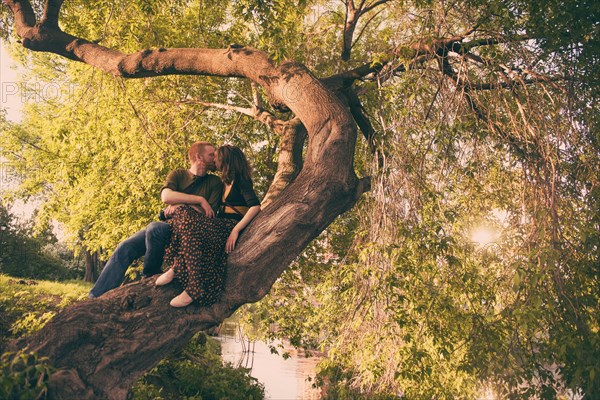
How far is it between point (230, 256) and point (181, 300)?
0.59 metres

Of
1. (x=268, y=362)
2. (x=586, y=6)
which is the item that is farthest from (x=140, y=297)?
(x=268, y=362)

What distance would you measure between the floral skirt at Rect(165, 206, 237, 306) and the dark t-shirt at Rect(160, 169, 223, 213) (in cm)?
33

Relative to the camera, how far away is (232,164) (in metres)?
4.41

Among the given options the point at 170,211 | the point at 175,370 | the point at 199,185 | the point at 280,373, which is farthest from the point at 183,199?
the point at 280,373

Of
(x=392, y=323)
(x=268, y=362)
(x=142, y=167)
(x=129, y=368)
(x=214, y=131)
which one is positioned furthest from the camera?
(x=268, y=362)

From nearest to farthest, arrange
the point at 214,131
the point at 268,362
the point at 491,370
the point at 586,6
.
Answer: the point at 491,370
the point at 586,6
the point at 214,131
the point at 268,362

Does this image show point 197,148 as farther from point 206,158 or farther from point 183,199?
point 183,199

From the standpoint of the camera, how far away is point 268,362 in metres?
21.8

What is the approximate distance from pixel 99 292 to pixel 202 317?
999mm

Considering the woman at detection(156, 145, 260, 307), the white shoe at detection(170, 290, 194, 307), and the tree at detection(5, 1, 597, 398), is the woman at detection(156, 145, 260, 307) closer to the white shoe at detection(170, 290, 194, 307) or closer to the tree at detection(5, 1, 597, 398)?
the white shoe at detection(170, 290, 194, 307)

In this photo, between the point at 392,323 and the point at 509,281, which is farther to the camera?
the point at 392,323

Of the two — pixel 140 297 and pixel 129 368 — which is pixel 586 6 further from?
pixel 129 368

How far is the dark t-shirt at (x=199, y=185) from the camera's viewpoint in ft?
14.9

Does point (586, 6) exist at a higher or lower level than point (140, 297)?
higher
